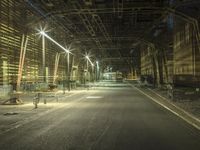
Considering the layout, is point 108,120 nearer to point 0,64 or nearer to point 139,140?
point 139,140

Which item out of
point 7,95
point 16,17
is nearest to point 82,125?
point 7,95

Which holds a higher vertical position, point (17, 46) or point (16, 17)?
point (16, 17)

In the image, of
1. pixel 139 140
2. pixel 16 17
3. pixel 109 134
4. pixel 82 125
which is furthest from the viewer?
pixel 16 17

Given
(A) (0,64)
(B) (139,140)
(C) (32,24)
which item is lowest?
(B) (139,140)

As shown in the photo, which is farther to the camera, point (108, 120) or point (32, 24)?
point (32, 24)

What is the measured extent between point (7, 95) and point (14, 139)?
23.6 metres

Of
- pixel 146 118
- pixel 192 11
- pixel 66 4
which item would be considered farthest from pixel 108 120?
pixel 192 11

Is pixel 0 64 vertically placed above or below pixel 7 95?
above

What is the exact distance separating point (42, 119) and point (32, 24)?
746 inches

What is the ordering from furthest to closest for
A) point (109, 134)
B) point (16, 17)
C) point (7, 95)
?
point (16, 17), point (7, 95), point (109, 134)

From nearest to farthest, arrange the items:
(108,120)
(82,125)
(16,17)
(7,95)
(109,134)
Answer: (109,134)
(82,125)
(108,120)
(7,95)
(16,17)

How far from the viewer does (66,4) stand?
3158cm

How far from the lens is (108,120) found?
16516 mm

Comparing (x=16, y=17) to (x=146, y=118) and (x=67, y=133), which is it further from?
(x=67, y=133)
